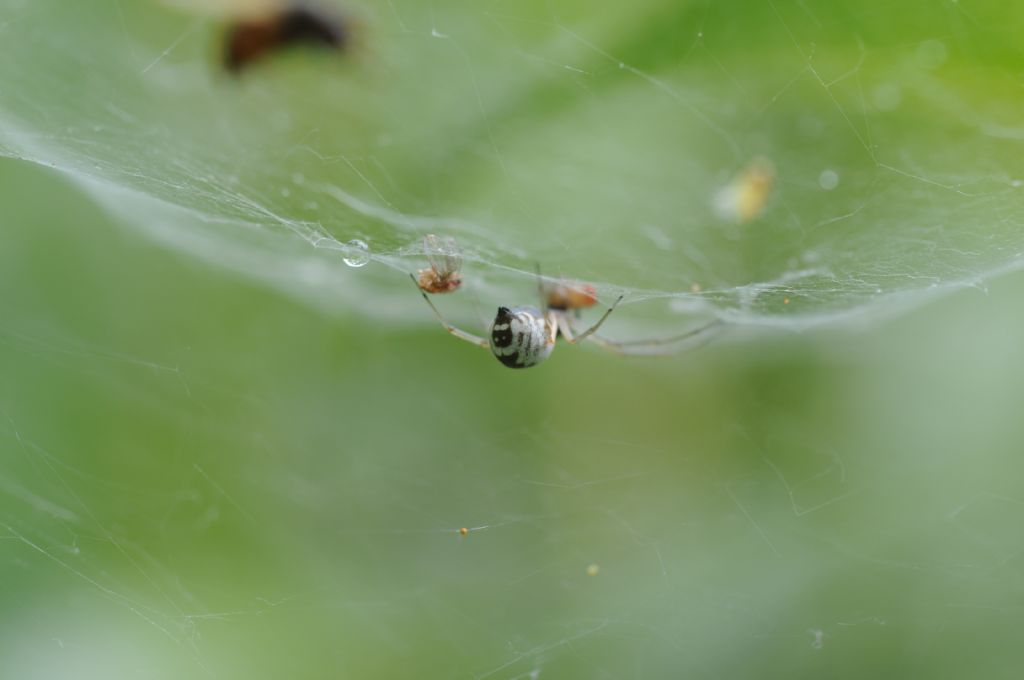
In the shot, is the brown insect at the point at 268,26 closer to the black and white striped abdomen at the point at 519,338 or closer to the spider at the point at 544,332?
the spider at the point at 544,332

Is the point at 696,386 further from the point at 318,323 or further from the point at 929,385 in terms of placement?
the point at 318,323

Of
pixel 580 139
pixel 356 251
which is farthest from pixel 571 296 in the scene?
pixel 356 251

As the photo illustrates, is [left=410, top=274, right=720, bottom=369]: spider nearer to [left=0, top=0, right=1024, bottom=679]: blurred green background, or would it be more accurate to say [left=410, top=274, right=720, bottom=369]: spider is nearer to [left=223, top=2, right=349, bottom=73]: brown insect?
[left=0, top=0, right=1024, bottom=679]: blurred green background

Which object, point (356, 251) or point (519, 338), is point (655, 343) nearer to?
point (519, 338)

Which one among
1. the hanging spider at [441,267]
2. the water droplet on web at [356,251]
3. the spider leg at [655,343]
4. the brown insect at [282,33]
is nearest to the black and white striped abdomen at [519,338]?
the hanging spider at [441,267]

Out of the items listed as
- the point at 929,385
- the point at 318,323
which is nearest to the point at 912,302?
the point at 929,385

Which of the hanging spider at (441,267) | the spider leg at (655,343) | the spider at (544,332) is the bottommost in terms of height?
the spider leg at (655,343)
